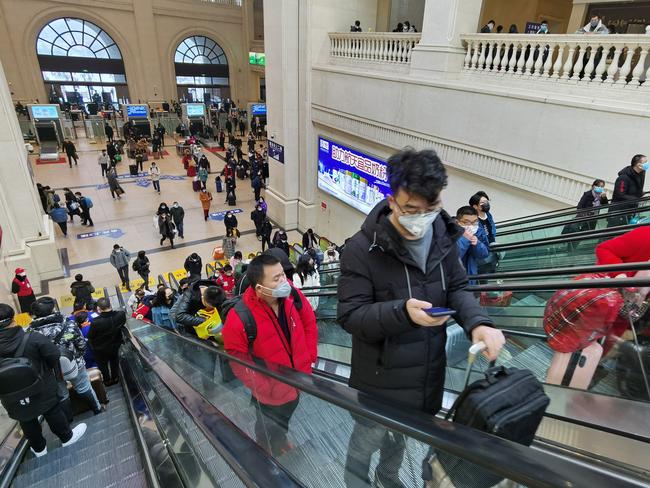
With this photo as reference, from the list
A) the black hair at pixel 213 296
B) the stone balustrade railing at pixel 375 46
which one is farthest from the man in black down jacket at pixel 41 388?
the stone balustrade railing at pixel 375 46

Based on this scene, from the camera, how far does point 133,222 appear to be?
1458 centimetres

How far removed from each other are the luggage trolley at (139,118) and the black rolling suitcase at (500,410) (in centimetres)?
2630

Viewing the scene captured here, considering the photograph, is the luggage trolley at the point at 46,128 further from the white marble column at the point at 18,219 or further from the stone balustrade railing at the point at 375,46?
the stone balustrade railing at the point at 375,46

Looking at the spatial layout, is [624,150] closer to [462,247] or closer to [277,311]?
[462,247]

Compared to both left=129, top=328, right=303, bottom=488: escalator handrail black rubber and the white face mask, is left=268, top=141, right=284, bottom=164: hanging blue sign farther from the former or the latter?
the white face mask

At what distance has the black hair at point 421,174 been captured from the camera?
4.89 ft

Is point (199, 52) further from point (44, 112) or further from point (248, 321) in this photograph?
point (248, 321)

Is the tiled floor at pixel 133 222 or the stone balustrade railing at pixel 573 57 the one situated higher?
the stone balustrade railing at pixel 573 57

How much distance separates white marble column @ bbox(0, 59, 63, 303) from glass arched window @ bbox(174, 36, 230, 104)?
935 inches

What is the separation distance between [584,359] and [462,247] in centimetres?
172

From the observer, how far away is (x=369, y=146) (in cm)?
1170

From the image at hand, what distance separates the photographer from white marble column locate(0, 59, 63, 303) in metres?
9.43

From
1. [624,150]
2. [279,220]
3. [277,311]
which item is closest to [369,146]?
[279,220]

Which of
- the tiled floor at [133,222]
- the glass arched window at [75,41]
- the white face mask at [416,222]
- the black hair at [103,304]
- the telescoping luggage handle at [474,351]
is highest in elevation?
the glass arched window at [75,41]
